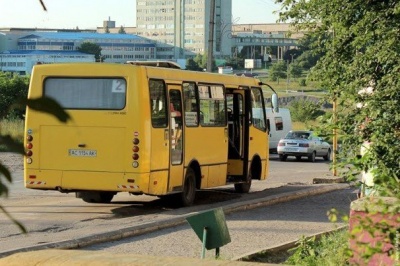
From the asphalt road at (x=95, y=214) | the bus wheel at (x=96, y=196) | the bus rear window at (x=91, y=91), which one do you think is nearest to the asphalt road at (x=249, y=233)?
the asphalt road at (x=95, y=214)

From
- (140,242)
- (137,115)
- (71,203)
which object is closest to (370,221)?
(140,242)

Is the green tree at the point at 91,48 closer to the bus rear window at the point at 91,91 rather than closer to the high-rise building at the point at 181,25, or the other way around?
the high-rise building at the point at 181,25

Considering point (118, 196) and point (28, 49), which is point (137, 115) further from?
point (28, 49)

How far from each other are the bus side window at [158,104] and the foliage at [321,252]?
8.04 metres

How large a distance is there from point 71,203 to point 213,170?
309cm

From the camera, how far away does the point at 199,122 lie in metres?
21.8

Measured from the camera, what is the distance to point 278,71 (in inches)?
4326

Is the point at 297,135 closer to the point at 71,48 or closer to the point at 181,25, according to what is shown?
the point at 181,25

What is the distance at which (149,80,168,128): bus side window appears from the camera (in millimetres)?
19766

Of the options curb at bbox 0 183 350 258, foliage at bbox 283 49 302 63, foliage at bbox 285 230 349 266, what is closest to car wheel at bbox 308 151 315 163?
curb at bbox 0 183 350 258

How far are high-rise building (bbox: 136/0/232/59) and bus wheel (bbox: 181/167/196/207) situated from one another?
2977 cm

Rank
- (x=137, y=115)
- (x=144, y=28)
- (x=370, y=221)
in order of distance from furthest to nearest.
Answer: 1. (x=144, y=28)
2. (x=137, y=115)
3. (x=370, y=221)

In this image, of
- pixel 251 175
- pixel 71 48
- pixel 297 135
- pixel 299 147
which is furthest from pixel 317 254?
pixel 71 48

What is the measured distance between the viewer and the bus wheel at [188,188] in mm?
20609
